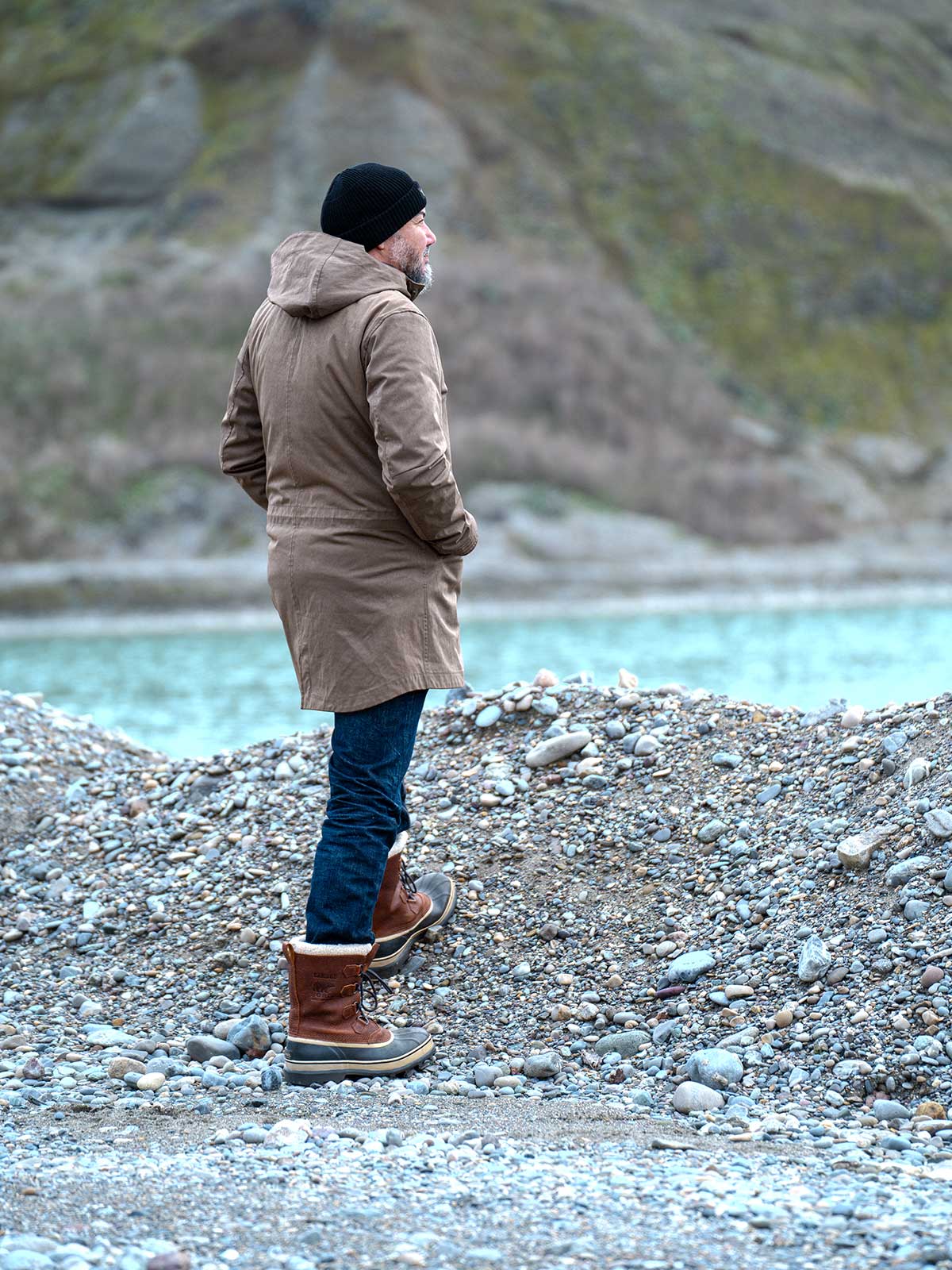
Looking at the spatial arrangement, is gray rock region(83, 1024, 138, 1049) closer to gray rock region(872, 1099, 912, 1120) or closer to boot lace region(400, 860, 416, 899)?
boot lace region(400, 860, 416, 899)

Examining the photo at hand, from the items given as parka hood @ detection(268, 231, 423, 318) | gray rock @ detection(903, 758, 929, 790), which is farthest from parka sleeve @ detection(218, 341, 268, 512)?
gray rock @ detection(903, 758, 929, 790)

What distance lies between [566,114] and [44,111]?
2056 cm

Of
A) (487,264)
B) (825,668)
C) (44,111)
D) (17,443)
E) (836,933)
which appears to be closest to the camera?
(836,933)

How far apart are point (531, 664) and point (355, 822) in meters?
19.5

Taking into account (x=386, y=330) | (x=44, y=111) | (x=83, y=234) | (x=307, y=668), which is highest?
(x=386, y=330)

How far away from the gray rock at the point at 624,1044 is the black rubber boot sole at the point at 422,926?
719 mm

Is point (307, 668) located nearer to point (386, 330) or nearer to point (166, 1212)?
point (386, 330)

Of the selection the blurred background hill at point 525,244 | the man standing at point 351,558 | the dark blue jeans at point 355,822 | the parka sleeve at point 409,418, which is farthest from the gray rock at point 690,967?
the blurred background hill at point 525,244

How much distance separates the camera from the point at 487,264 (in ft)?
166

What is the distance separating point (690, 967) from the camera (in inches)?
171

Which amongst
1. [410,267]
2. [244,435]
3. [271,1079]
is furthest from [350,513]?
[271,1079]

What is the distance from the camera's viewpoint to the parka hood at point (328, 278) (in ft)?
12.4

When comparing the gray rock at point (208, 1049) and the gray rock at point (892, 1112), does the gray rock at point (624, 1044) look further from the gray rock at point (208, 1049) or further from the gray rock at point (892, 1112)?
the gray rock at point (208, 1049)

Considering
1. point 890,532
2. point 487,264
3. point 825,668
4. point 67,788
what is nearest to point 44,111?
point 487,264
